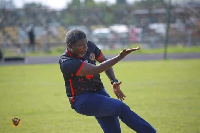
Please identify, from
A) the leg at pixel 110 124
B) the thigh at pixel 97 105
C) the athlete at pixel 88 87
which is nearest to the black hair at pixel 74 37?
the athlete at pixel 88 87

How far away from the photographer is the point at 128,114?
19.3 ft

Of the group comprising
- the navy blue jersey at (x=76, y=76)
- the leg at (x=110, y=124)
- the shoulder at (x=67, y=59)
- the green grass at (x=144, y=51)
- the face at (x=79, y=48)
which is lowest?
the green grass at (x=144, y=51)

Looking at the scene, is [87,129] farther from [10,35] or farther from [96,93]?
[10,35]

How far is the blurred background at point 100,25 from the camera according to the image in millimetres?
41406

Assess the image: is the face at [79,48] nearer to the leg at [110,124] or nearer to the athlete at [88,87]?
the athlete at [88,87]

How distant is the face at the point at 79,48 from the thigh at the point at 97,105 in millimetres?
603

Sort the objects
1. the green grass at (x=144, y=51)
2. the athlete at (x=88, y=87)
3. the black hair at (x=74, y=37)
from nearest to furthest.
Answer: the athlete at (x=88, y=87) < the black hair at (x=74, y=37) < the green grass at (x=144, y=51)

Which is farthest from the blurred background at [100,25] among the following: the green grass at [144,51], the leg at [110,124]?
the leg at [110,124]

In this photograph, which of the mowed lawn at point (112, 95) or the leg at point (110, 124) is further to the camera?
the mowed lawn at point (112, 95)

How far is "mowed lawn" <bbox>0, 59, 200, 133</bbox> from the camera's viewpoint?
9250 millimetres

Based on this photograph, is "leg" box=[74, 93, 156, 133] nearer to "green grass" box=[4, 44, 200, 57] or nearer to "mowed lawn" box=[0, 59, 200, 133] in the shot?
"mowed lawn" box=[0, 59, 200, 133]

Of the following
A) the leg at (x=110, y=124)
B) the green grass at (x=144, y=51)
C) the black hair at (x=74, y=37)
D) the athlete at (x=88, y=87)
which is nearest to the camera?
the athlete at (x=88, y=87)

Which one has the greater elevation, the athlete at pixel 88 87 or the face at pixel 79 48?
the face at pixel 79 48

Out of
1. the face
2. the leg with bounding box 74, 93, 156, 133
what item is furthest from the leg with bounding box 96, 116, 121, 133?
the face
